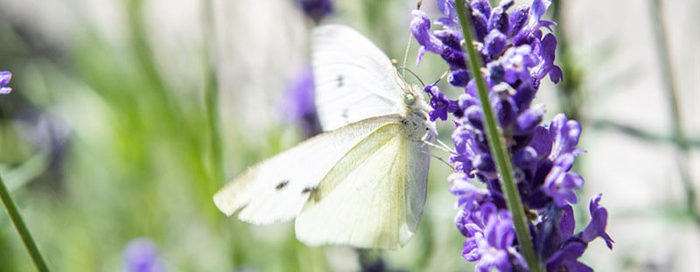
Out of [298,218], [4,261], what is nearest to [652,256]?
[298,218]

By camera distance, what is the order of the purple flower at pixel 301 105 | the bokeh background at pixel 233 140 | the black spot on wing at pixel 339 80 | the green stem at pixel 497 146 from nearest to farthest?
the green stem at pixel 497 146 → the black spot on wing at pixel 339 80 → the bokeh background at pixel 233 140 → the purple flower at pixel 301 105

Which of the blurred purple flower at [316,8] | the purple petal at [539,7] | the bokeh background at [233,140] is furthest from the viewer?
the blurred purple flower at [316,8]

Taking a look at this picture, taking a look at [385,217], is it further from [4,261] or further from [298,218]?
[4,261]

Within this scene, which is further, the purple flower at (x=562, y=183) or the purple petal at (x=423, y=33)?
the purple petal at (x=423, y=33)

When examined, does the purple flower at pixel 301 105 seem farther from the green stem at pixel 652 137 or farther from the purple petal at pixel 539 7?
the purple petal at pixel 539 7

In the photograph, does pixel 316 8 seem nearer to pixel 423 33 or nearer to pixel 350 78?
pixel 350 78

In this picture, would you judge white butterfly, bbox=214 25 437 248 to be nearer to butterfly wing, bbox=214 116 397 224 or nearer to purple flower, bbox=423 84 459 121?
butterfly wing, bbox=214 116 397 224

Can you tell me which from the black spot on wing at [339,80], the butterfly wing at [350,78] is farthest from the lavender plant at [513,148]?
the black spot on wing at [339,80]

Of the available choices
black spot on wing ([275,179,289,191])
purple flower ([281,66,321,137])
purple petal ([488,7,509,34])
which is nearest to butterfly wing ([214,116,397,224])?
black spot on wing ([275,179,289,191])
